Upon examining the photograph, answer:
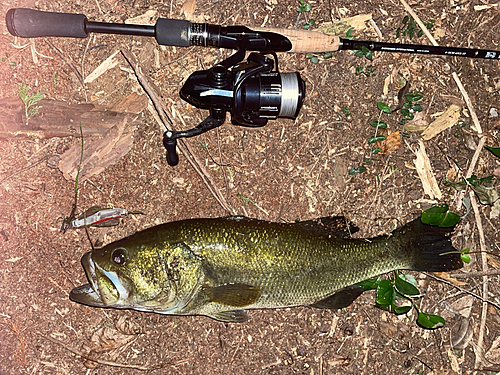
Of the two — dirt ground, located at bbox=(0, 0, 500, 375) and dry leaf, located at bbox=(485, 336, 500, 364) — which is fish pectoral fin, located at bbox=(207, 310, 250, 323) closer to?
dirt ground, located at bbox=(0, 0, 500, 375)

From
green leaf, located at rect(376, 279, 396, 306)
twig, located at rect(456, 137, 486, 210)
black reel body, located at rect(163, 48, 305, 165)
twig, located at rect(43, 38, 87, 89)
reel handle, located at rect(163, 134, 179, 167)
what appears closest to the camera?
black reel body, located at rect(163, 48, 305, 165)

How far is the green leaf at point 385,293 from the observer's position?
3.58 meters

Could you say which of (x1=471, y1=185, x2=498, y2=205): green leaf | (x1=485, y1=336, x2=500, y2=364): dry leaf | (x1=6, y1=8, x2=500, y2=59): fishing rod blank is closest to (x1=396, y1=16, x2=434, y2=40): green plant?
(x1=6, y1=8, x2=500, y2=59): fishing rod blank

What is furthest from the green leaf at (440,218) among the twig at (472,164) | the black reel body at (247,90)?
the black reel body at (247,90)

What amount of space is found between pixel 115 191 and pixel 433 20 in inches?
136

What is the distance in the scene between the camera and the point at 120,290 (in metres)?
2.95

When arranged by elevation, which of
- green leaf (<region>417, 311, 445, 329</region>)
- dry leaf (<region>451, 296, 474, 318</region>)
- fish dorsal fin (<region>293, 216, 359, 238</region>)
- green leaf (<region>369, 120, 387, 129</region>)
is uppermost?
green leaf (<region>369, 120, 387, 129</region>)

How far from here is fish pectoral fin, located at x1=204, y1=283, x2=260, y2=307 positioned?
3.07 m

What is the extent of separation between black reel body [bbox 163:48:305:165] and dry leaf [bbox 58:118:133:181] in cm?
85

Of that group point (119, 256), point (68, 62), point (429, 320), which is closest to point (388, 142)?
point (429, 320)

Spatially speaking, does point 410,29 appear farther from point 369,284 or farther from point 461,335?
point 461,335

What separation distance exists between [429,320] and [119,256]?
286 cm

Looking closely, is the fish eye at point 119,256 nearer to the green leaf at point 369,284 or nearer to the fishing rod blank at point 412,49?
the green leaf at point 369,284

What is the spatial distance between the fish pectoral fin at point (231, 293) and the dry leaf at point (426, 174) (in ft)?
6.48
